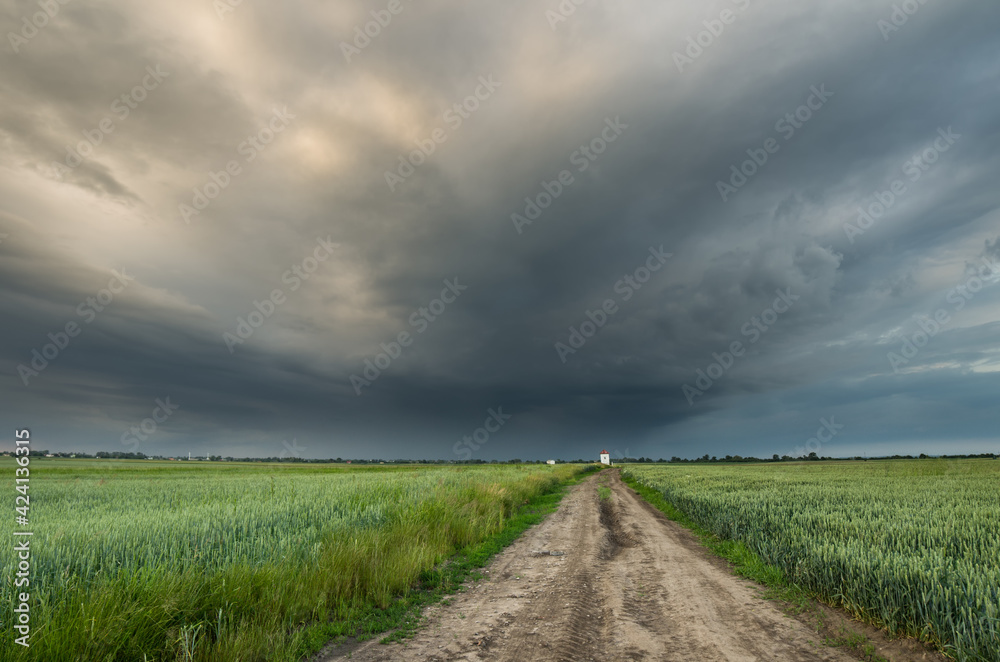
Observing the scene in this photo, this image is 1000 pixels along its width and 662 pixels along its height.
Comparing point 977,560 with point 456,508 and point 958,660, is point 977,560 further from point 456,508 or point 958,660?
point 456,508

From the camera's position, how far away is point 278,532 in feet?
30.7

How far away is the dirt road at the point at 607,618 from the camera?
612cm

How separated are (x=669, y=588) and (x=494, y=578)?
3.92m

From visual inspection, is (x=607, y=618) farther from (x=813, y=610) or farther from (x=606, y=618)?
(x=813, y=610)

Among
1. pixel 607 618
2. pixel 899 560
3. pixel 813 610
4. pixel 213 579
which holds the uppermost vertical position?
pixel 213 579

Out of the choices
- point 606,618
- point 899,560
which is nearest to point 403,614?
point 606,618

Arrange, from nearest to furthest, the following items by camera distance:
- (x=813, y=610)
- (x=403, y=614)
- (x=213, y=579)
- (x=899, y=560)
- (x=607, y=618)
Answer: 1. (x=213, y=579)
2. (x=899, y=560)
3. (x=607, y=618)
4. (x=403, y=614)
5. (x=813, y=610)

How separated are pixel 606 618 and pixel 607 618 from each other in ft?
0.06


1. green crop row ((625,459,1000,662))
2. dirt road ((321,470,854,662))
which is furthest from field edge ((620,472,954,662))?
dirt road ((321,470,854,662))

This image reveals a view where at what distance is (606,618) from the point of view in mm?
7473

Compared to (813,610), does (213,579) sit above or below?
above

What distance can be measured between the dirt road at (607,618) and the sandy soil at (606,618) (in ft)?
0.06

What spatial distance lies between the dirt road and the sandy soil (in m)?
0.02

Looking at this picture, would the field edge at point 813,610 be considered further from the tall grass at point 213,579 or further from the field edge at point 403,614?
the tall grass at point 213,579
